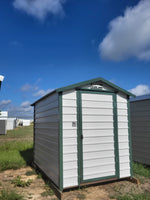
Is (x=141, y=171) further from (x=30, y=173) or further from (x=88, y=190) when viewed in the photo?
(x=30, y=173)

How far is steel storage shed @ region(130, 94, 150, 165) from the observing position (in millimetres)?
6879

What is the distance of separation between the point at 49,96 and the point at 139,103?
4182 millimetres

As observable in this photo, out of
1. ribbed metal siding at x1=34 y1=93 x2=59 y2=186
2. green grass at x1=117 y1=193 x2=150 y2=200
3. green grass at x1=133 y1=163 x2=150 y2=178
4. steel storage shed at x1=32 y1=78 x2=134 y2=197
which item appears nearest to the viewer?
green grass at x1=117 y1=193 x2=150 y2=200

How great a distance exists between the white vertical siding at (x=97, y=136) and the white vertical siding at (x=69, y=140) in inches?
11.6

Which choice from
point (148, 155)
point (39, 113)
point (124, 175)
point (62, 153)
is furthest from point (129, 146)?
point (39, 113)

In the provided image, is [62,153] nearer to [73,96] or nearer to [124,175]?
[73,96]

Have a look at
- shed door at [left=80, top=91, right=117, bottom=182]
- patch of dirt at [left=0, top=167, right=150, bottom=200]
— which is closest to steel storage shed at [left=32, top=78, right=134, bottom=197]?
shed door at [left=80, top=91, right=117, bottom=182]

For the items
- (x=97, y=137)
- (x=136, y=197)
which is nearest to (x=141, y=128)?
(x=97, y=137)

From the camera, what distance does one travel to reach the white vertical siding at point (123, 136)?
17.1 feet

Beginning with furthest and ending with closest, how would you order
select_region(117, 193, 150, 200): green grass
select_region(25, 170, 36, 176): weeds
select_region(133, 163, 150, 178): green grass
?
1. select_region(25, 170, 36, 176): weeds
2. select_region(133, 163, 150, 178): green grass
3. select_region(117, 193, 150, 200): green grass

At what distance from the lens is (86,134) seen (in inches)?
189

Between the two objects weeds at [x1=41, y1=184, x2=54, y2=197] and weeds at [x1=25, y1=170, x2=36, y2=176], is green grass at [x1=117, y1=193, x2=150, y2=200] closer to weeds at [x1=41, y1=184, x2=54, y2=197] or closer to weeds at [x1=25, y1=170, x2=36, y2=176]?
weeds at [x1=41, y1=184, x2=54, y2=197]

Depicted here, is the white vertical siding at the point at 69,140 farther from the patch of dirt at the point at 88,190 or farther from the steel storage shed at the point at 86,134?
the patch of dirt at the point at 88,190

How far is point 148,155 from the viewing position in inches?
266
